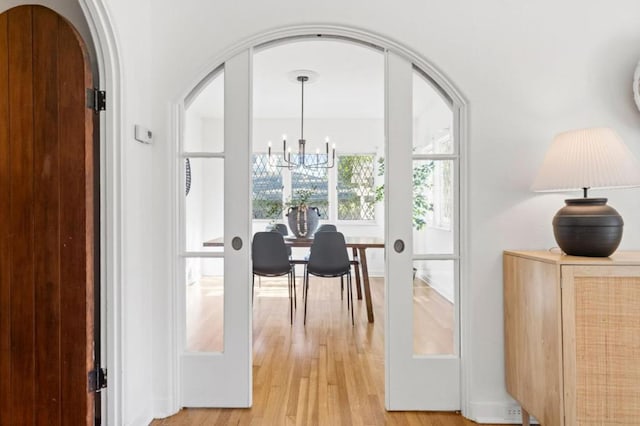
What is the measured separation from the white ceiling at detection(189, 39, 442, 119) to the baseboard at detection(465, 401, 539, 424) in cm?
163

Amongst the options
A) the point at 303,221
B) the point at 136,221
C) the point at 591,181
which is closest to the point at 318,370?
the point at 136,221

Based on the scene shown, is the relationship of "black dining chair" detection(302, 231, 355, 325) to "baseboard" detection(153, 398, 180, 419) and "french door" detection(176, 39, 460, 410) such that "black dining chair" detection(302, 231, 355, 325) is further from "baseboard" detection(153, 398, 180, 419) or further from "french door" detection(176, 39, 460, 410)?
"baseboard" detection(153, 398, 180, 419)

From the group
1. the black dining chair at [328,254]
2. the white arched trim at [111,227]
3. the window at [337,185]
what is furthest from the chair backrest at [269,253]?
the window at [337,185]

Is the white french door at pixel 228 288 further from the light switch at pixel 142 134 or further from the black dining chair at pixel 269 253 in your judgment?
the black dining chair at pixel 269 253

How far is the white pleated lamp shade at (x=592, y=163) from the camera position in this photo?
5.26 ft

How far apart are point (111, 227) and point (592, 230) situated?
2.12 metres

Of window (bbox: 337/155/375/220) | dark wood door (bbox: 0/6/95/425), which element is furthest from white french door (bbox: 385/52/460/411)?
window (bbox: 337/155/375/220)

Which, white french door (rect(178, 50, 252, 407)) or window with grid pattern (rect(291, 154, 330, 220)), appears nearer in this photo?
white french door (rect(178, 50, 252, 407))

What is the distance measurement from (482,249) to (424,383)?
2.59ft

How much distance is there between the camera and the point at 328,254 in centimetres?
372

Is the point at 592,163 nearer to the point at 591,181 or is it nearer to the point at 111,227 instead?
the point at 591,181

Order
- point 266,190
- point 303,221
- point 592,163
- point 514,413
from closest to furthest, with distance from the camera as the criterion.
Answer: point 592,163 < point 514,413 < point 303,221 < point 266,190

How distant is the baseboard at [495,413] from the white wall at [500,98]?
8 cm

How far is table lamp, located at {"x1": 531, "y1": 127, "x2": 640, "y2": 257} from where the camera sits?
1604 mm
